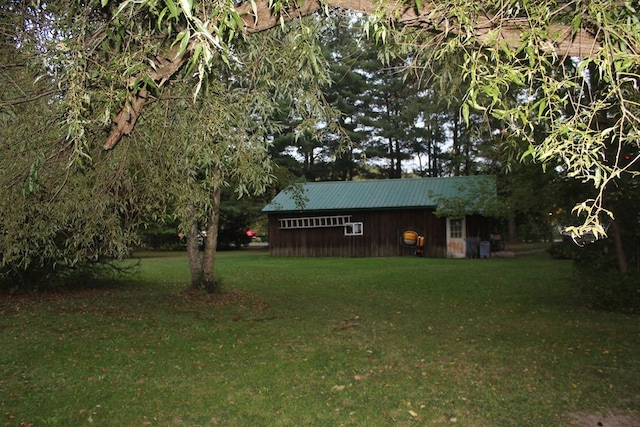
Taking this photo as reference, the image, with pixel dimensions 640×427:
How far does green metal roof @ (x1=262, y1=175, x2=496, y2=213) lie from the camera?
27.2 m

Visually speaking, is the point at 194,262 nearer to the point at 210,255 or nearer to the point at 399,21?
the point at 210,255

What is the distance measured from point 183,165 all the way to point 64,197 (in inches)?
58.5

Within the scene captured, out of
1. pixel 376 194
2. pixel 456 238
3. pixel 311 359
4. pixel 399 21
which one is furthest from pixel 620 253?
pixel 376 194

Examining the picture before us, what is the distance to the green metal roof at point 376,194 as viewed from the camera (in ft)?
89.2

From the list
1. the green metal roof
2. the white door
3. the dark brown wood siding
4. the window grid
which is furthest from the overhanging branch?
the window grid

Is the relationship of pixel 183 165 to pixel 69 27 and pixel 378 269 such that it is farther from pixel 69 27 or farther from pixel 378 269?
pixel 378 269

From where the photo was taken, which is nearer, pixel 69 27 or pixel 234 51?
pixel 69 27

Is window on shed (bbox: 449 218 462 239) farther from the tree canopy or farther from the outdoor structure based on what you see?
the tree canopy

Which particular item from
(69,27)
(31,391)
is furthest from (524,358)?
(69,27)

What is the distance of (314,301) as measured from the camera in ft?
41.4

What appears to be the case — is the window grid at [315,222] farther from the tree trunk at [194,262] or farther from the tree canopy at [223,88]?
the tree canopy at [223,88]

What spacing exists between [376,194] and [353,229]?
99.9 inches

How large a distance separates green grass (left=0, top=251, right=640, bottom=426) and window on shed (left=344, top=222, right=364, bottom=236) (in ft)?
48.3

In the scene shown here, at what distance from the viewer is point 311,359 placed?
7363 mm
